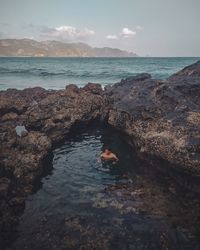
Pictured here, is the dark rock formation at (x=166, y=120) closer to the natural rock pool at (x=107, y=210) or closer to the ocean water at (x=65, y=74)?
the natural rock pool at (x=107, y=210)

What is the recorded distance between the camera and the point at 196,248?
259 inches

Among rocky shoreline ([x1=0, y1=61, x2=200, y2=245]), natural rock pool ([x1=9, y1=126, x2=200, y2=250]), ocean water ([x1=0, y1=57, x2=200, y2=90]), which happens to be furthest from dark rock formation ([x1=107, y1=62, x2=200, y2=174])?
ocean water ([x1=0, y1=57, x2=200, y2=90])

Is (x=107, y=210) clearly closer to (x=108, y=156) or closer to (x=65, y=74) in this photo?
(x=108, y=156)

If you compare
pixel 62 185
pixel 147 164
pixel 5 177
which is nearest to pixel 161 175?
pixel 147 164

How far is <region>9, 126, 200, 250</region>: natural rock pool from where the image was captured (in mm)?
6812

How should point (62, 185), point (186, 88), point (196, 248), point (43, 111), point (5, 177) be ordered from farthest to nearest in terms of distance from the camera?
point (43, 111), point (186, 88), point (62, 185), point (5, 177), point (196, 248)

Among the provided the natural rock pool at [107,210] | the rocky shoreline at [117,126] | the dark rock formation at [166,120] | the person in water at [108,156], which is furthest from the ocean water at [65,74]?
the natural rock pool at [107,210]

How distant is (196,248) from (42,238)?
3.42 m

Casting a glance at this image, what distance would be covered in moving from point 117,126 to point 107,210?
5.11 meters

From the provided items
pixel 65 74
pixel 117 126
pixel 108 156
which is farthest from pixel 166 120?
pixel 65 74

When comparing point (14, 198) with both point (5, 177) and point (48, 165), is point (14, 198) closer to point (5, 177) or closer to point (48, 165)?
point (5, 177)

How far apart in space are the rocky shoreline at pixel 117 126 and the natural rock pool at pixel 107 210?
50cm

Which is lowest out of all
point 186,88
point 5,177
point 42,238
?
point 42,238

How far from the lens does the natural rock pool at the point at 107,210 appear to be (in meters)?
6.81
